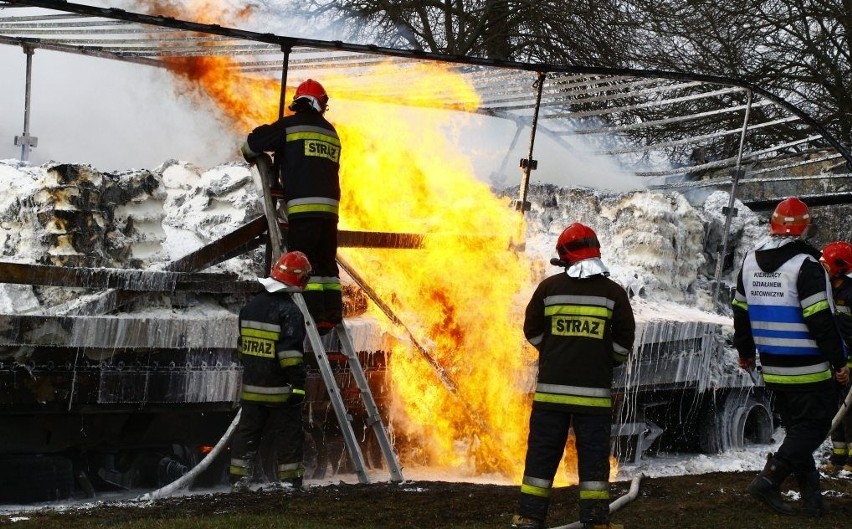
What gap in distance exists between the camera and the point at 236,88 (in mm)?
8727

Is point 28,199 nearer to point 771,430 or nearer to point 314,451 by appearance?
point 314,451

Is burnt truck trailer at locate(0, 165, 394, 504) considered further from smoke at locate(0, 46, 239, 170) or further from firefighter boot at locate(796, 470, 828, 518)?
smoke at locate(0, 46, 239, 170)

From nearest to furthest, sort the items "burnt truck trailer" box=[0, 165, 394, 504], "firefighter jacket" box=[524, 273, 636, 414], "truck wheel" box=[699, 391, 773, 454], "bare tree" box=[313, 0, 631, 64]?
1. "firefighter jacket" box=[524, 273, 636, 414]
2. "burnt truck trailer" box=[0, 165, 394, 504]
3. "truck wheel" box=[699, 391, 773, 454]
4. "bare tree" box=[313, 0, 631, 64]

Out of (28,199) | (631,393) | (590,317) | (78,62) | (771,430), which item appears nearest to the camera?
(590,317)

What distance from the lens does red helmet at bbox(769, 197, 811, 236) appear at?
626 centimetres

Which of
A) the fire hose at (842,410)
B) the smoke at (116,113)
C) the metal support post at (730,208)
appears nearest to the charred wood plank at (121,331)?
the fire hose at (842,410)

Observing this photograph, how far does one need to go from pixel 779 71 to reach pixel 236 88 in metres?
10.6

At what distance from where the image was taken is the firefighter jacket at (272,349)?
259 inches

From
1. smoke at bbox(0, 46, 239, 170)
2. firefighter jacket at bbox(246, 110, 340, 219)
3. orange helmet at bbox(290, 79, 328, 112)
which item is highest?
smoke at bbox(0, 46, 239, 170)

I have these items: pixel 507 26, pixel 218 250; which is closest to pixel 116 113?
pixel 507 26

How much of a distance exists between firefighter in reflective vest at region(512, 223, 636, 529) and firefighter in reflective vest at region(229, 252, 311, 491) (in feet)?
6.00

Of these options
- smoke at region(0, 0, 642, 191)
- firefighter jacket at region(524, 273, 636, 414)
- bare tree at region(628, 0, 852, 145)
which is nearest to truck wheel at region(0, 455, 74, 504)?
firefighter jacket at region(524, 273, 636, 414)

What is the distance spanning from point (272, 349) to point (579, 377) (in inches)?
86.5

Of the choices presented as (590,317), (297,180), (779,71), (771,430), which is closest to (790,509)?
(590,317)
